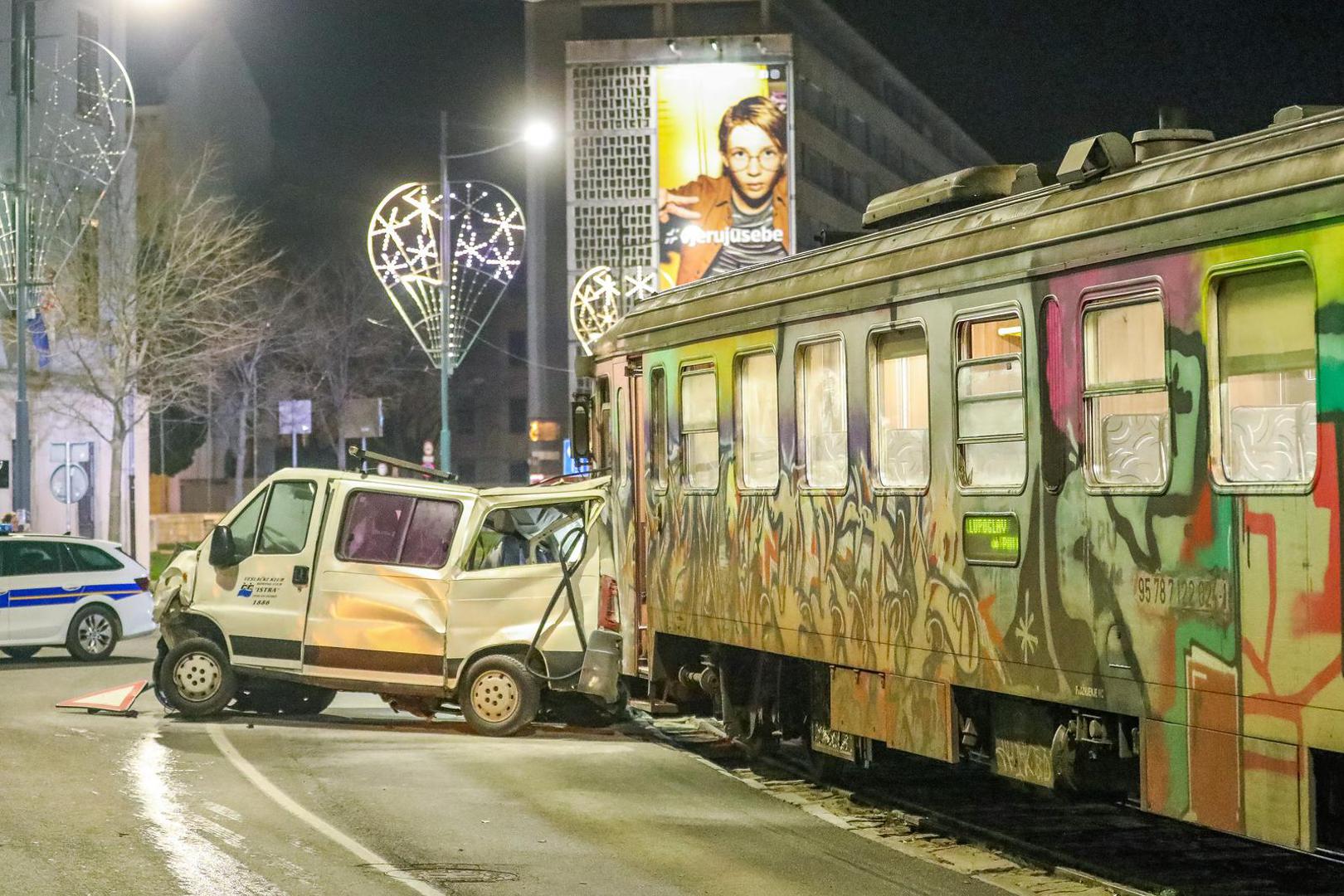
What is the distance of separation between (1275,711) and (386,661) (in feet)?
29.2

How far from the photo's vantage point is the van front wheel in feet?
47.5

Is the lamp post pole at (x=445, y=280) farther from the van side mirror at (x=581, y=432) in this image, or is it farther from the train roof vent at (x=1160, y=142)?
the train roof vent at (x=1160, y=142)

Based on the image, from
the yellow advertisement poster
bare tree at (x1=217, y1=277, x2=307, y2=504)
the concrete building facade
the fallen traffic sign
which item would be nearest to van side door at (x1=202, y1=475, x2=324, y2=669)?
the fallen traffic sign

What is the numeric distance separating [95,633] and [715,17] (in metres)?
64.8

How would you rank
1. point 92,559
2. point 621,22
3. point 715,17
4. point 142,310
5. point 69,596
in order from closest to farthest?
point 69,596, point 92,559, point 142,310, point 715,17, point 621,22

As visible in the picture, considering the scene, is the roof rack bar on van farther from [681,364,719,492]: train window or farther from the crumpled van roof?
[681,364,719,492]: train window

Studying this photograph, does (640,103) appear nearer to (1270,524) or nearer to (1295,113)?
(1295,113)

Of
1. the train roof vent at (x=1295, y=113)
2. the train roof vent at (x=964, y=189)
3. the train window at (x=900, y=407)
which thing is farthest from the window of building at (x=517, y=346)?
A: the train roof vent at (x=1295, y=113)

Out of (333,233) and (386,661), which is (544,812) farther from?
(333,233)

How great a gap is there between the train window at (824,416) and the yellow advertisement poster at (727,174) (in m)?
59.8

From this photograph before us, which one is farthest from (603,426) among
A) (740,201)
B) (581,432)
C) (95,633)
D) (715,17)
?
(715,17)

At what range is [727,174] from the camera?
71812 millimetres

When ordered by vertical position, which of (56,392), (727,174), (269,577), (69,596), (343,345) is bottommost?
(69,596)

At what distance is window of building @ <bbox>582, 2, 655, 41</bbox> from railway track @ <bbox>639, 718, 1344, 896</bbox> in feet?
240
